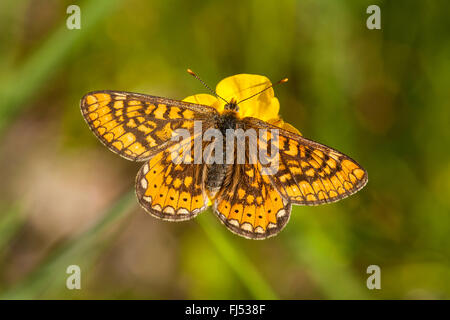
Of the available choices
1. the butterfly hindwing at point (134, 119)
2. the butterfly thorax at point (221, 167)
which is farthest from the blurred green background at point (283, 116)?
the butterfly hindwing at point (134, 119)

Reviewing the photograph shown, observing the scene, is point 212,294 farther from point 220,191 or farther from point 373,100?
point 373,100

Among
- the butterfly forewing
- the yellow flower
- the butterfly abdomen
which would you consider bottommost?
the butterfly forewing

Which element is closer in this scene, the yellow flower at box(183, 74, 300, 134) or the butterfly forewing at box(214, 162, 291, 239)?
the butterfly forewing at box(214, 162, 291, 239)

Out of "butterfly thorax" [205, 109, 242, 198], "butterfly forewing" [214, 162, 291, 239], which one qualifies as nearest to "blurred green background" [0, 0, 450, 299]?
"butterfly forewing" [214, 162, 291, 239]

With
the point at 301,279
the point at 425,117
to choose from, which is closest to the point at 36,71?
the point at 301,279

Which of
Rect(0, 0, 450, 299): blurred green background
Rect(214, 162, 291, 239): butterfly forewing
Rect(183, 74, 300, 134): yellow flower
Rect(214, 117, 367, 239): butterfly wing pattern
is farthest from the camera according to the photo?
Rect(0, 0, 450, 299): blurred green background

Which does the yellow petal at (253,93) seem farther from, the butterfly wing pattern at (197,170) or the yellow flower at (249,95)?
the butterfly wing pattern at (197,170)

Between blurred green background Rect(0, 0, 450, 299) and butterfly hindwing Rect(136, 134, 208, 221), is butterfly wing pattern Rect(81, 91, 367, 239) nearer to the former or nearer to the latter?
butterfly hindwing Rect(136, 134, 208, 221)
